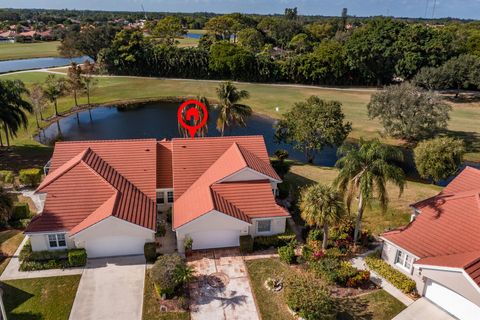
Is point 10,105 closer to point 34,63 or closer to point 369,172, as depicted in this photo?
point 369,172

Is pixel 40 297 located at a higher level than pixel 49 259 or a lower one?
lower

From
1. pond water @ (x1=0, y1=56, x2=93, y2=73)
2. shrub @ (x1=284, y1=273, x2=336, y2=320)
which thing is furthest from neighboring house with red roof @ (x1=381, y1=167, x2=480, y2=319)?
pond water @ (x1=0, y1=56, x2=93, y2=73)

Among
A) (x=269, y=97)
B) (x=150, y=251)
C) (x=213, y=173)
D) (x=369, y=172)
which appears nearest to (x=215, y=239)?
(x=150, y=251)

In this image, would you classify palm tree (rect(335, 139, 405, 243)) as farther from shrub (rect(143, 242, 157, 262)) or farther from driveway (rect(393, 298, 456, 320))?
shrub (rect(143, 242, 157, 262))

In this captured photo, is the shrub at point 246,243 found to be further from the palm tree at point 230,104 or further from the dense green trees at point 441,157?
the dense green trees at point 441,157

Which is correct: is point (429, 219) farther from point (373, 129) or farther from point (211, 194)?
point (373, 129)

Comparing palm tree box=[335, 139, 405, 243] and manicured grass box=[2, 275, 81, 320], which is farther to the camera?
palm tree box=[335, 139, 405, 243]

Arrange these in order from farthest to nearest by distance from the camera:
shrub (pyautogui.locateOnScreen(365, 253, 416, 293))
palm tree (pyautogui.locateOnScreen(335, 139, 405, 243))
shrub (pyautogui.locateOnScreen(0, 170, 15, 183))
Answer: shrub (pyautogui.locateOnScreen(0, 170, 15, 183)), palm tree (pyautogui.locateOnScreen(335, 139, 405, 243)), shrub (pyautogui.locateOnScreen(365, 253, 416, 293))
